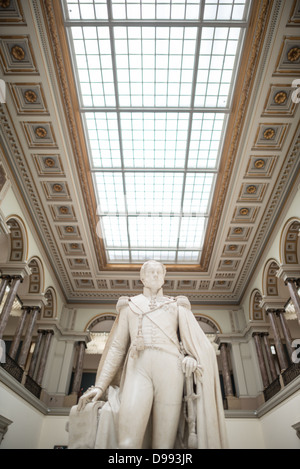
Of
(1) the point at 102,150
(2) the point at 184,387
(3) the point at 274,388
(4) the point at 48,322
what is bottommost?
(2) the point at 184,387

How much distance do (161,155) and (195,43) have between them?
143 inches

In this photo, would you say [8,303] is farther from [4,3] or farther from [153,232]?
[4,3]

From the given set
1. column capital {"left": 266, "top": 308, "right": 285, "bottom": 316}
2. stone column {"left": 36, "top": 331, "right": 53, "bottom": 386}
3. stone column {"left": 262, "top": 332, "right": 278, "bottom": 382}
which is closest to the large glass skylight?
column capital {"left": 266, "top": 308, "right": 285, "bottom": 316}

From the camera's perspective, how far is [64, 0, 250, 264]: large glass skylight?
26.8 ft

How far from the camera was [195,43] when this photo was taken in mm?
8648

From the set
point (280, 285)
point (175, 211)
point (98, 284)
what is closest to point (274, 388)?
point (280, 285)

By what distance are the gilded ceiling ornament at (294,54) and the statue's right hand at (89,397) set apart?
8945 mm

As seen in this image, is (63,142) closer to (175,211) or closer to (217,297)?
(175,211)

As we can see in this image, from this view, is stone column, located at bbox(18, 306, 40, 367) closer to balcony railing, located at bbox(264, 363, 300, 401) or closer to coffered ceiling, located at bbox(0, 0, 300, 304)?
coffered ceiling, located at bbox(0, 0, 300, 304)

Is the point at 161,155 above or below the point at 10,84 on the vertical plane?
above

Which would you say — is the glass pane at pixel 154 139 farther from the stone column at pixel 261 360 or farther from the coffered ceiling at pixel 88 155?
the stone column at pixel 261 360

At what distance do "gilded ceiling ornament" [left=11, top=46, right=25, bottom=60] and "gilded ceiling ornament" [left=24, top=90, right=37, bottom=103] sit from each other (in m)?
0.91

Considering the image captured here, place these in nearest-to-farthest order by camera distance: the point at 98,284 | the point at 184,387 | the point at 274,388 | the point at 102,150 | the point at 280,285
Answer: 1. the point at 184,387
2. the point at 102,150
3. the point at 274,388
4. the point at 280,285
5. the point at 98,284

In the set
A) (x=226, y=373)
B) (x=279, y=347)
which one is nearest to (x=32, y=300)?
(x=226, y=373)
